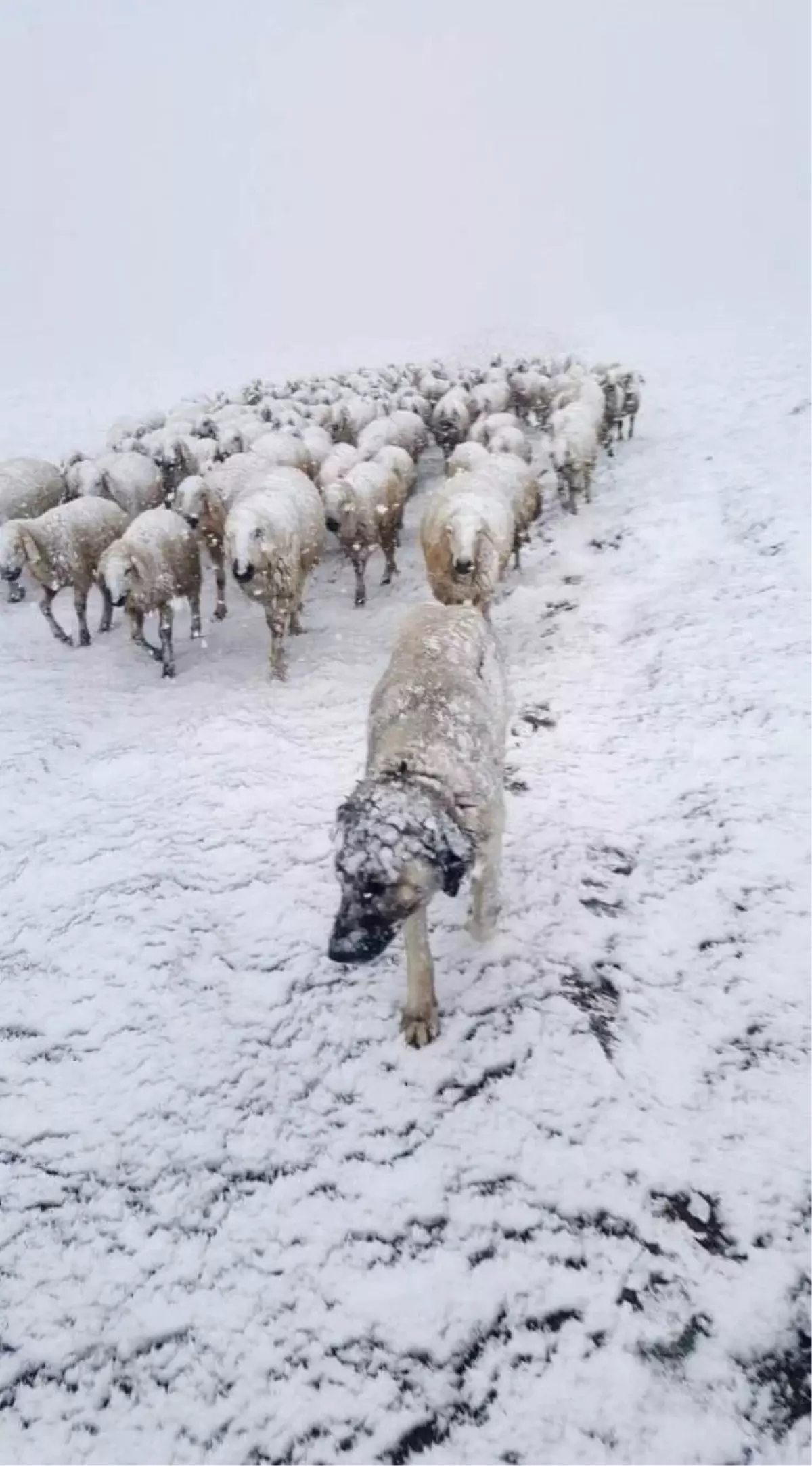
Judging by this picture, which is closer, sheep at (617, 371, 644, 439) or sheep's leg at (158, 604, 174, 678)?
sheep's leg at (158, 604, 174, 678)

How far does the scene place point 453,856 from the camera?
3492 mm

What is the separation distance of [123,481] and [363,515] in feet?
13.9

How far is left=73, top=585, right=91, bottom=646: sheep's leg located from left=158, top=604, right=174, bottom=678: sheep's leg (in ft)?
3.93

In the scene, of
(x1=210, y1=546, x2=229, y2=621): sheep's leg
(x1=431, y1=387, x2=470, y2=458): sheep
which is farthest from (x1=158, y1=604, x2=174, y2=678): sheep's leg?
(x1=431, y1=387, x2=470, y2=458): sheep

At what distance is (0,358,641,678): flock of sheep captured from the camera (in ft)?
27.6

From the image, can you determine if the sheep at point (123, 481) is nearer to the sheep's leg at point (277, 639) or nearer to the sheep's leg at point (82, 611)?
the sheep's leg at point (82, 611)

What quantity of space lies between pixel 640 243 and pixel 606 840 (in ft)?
227

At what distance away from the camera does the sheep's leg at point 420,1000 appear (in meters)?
4.14

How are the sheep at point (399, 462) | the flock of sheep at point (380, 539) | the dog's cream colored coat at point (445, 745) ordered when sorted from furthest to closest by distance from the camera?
the sheep at point (399, 462) < the dog's cream colored coat at point (445, 745) < the flock of sheep at point (380, 539)

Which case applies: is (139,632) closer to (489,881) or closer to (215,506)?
(215,506)

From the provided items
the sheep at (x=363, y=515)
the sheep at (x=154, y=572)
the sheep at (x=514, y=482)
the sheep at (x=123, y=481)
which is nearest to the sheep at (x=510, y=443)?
the sheep at (x=514, y=482)

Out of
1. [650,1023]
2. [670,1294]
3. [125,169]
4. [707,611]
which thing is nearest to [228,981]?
[650,1023]

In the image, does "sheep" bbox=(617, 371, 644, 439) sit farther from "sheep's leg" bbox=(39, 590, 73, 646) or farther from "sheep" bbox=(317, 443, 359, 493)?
"sheep's leg" bbox=(39, 590, 73, 646)

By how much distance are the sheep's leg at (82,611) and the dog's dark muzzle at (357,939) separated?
22.8ft
